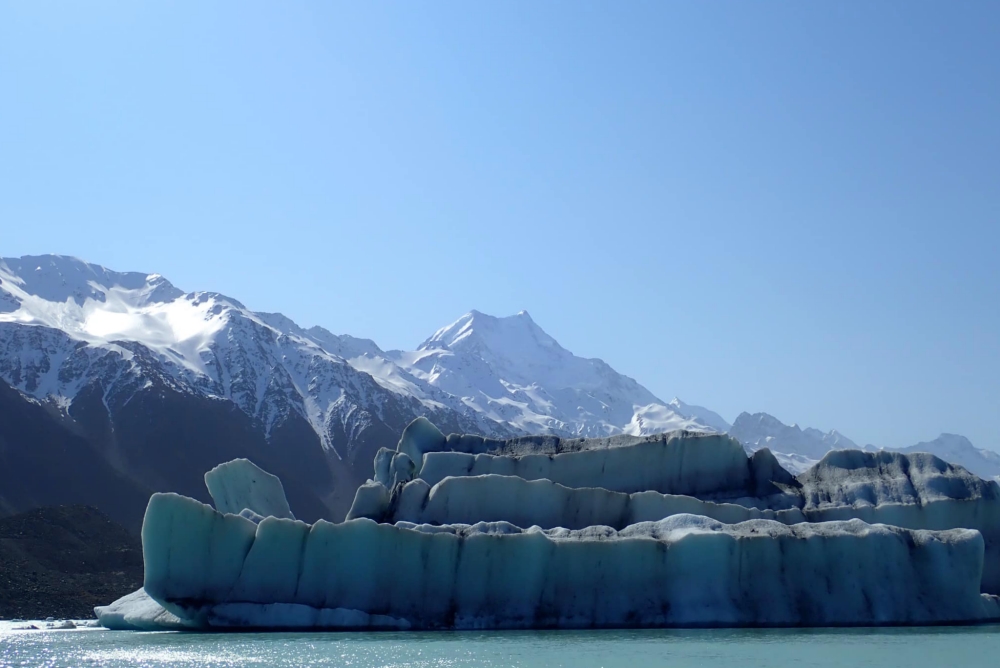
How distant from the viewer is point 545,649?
20094 mm

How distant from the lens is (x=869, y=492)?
98.7 feet

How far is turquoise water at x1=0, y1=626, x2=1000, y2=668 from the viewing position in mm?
18266

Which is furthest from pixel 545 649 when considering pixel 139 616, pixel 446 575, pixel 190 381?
pixel 190 381

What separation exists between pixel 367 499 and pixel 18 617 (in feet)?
63.7

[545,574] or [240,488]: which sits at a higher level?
[240,488]

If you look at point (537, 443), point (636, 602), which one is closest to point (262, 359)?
point (537, 443)

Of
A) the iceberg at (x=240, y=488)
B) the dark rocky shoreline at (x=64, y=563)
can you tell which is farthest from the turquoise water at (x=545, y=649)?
the dark rocky shoreline at (x=64, y=563)

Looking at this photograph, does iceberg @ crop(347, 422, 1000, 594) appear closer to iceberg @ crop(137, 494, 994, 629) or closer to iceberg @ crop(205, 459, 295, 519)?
iceberg @ crop(137, 494, 994, 629)

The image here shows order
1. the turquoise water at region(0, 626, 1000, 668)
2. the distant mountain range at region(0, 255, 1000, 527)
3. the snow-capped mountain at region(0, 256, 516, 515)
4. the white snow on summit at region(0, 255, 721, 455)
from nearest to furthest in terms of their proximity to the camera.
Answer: the turquoise water at region(0, 626, 1000, 668)
the distant mountain range at region(0, 255, 1000, 527)
the snow-capped mountain at region(0, 256, 516, 515)
the white snow on summit at region(0, 255, 721, 455)

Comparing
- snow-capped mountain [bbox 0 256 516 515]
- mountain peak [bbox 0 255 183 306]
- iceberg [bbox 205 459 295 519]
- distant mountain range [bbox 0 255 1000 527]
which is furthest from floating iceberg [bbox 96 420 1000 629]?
mountain peak [bbox 0 255 183 306]

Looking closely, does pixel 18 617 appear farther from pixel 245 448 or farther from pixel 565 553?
pixel 245 448

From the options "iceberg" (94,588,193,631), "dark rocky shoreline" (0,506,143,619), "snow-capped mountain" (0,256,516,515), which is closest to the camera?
"iceberg" (94,588,193,631)

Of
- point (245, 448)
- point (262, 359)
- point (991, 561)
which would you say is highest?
point (262, 359)

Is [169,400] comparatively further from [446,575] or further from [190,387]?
[446,575]
